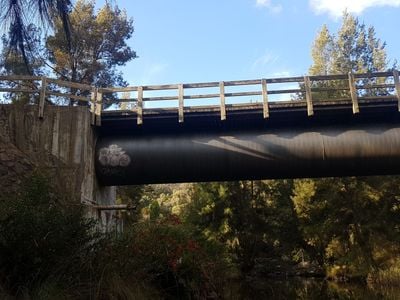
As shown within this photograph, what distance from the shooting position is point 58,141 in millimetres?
16500

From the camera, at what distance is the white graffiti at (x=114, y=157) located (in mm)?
16938

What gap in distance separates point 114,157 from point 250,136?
501cm

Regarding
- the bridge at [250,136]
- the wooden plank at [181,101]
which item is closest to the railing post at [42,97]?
the bridge at [250,136]

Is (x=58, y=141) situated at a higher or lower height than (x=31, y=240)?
higher

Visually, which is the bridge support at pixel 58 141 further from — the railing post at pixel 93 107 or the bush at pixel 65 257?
the bush at pixel 65 257

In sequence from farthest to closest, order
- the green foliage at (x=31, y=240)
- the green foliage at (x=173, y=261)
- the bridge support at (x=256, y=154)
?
the bridge support at (x=256, y=154) < the green foliage at (x=173, y=261) < the green foliage at (x=31, y=240)

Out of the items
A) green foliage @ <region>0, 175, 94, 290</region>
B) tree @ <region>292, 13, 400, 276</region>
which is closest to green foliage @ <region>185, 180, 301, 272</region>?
tree @ <region>292, 13, 400, 276</region>

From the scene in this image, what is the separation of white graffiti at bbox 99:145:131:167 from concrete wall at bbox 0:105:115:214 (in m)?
0.44

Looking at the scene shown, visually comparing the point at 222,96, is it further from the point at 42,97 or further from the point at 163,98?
the point at 42,97

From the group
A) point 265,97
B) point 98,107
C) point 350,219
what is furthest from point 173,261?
point 350,219

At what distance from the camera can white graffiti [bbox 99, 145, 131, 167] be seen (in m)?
→ 16.9

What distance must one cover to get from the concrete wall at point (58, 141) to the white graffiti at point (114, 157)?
1.46ft

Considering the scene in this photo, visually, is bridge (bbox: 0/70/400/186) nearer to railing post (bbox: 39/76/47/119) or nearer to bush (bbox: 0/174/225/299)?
railing post (bbox: 39/76/47/119)

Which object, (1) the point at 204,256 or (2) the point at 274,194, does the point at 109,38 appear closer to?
(2) the point at 274,194
